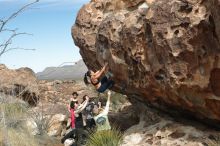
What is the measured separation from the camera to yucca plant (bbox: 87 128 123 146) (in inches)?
505

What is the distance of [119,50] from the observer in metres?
12.6

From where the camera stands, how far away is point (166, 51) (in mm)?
10875

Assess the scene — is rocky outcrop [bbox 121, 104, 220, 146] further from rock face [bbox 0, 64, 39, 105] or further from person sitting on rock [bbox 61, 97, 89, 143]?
rock face [bbox 0, 64, 39, 105]

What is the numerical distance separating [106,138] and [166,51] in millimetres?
3205

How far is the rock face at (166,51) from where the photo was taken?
1016 centimetres

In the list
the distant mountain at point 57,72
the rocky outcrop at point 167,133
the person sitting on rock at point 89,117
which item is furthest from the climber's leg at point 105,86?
the person sitting on rock at point 89,117

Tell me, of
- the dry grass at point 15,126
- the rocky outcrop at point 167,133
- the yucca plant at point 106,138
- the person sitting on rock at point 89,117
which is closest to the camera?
the rocky outcrop at point 167,133

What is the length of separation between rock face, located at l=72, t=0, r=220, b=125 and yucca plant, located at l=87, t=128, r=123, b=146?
120 centimetres

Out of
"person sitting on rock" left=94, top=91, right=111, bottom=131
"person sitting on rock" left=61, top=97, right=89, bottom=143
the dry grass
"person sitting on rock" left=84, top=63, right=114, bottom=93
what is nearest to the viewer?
"person sitting on rock" left=84, top=63, right=114, bottom=93

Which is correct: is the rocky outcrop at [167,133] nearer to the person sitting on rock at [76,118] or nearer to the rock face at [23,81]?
the person sitting on rock at [76,118]

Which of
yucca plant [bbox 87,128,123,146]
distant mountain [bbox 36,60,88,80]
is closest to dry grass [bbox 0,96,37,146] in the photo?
distant mountain [bbox 36,60,88,80]

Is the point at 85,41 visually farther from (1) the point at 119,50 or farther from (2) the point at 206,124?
(2) the point at 206,124

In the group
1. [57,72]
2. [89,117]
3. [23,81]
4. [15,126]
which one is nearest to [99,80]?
[57,72]

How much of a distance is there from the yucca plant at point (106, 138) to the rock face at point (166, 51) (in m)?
1.20
